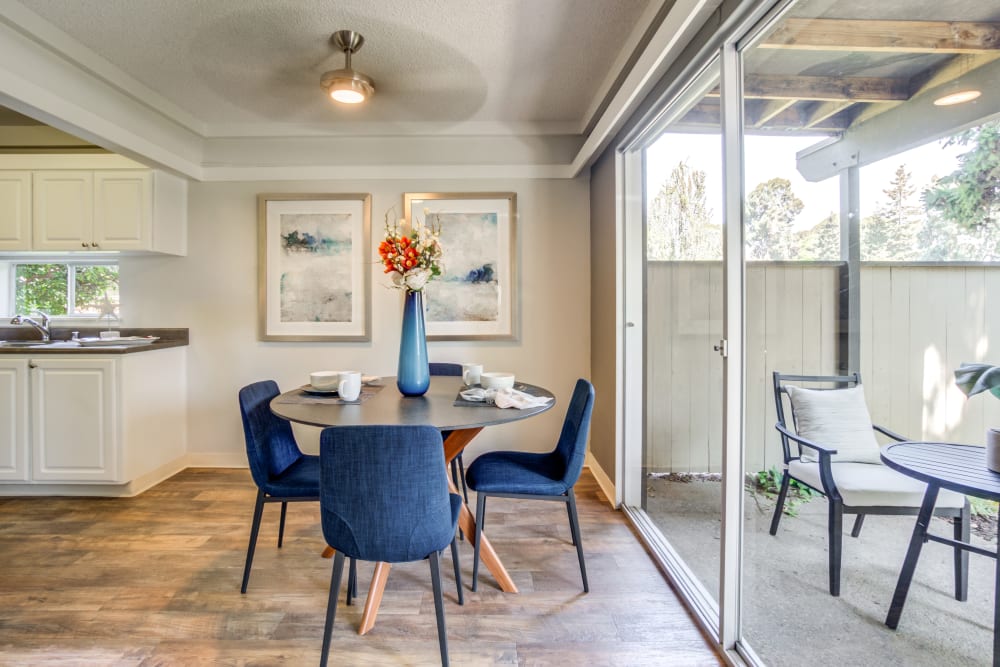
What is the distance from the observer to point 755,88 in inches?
57.7

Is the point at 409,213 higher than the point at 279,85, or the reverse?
the point at 279,85

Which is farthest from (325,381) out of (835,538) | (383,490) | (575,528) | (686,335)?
(835,538)

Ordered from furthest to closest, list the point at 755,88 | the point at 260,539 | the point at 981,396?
the point at 260,539 < the point at 755,88 < the point at 981,396

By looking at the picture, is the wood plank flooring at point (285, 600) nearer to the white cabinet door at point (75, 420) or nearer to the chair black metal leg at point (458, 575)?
the chair black metal leg at point (458, 575)

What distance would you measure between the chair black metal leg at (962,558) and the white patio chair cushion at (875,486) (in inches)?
0.9

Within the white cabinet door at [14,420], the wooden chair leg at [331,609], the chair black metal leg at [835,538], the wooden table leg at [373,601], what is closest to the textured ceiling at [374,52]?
the white cabinet door at [14,420]

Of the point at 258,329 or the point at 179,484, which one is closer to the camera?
the point at 179,484

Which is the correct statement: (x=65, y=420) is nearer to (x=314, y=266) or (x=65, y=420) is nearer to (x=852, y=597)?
(x=314, y=266)

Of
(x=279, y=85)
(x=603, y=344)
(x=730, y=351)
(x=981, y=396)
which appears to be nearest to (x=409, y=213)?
(x=279, y=85)

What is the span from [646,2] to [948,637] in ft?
7.63

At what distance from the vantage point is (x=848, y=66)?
1074 mm

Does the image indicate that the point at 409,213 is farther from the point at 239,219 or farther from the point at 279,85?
the point at 239,219

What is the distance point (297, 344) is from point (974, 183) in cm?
351

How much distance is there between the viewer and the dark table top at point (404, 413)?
161cm
